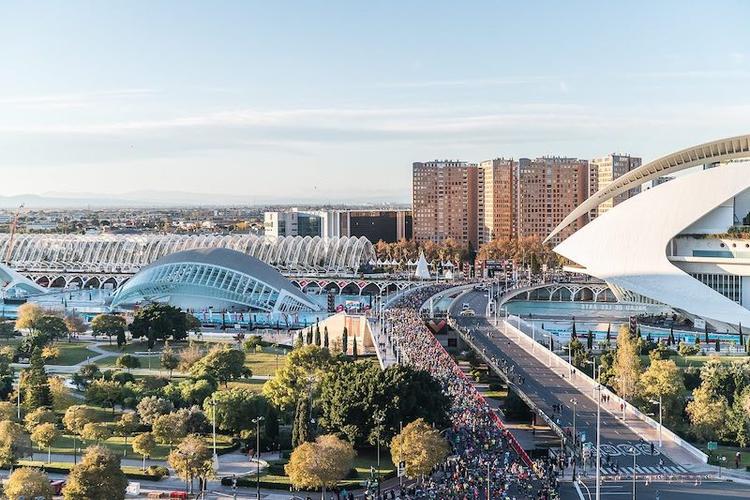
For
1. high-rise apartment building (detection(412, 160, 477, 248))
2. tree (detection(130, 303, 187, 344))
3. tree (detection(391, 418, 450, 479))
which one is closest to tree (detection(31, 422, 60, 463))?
tree (detection(391, 418, 450, 479))

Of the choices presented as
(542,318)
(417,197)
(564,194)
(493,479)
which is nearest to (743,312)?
(542,318)

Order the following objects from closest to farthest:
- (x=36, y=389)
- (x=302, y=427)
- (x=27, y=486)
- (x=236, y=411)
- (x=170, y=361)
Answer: (x=27, y=486), (x=302, y=427), (x=236, y=411), (x=36, y=389), (x=170, y=361)

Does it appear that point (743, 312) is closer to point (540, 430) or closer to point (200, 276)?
point (540, 430)

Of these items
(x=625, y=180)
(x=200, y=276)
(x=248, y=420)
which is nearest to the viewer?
(x=248, y=420)

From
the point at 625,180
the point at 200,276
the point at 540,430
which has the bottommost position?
the point at 540,430

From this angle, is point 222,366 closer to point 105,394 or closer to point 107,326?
point 105,394

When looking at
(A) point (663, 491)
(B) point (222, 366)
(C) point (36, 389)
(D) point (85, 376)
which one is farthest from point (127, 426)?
(A) point (663, 491)
